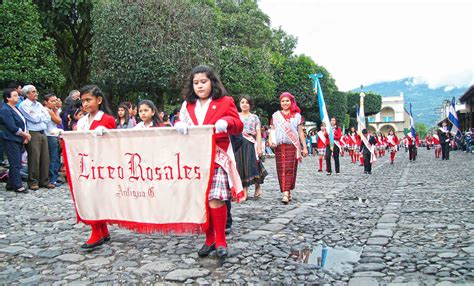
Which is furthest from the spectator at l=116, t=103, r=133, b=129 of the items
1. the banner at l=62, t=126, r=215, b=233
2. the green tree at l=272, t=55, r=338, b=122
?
the green tree at l=272, t=55, r=338, b=122

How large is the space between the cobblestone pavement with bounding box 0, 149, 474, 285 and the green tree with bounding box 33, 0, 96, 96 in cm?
1452

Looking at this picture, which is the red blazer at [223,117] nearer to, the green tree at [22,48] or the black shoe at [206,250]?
the black shoe at [206,250]

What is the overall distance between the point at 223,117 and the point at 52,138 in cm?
715

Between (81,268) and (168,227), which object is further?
(168,227)

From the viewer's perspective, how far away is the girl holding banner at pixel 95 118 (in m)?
4.50

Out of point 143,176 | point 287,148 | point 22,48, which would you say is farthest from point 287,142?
point 22,48

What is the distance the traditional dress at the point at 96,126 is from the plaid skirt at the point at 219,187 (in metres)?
1.38

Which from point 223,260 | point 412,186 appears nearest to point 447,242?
point 223,260

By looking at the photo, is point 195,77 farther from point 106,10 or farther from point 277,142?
point 106,10

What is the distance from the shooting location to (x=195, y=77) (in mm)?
4152

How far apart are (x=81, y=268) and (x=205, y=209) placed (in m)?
1.20

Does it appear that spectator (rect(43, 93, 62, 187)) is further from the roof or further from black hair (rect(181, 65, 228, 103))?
the roof

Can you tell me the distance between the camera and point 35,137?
360 inches

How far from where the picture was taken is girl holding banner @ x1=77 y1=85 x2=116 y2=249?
4504 mm
